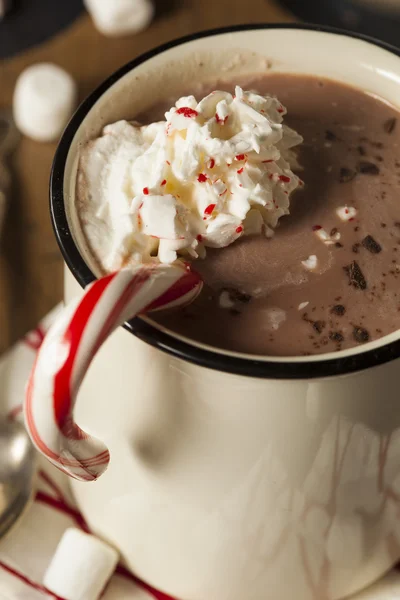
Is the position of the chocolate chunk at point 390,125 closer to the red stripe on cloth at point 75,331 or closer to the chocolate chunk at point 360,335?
the chocolate chunk at point 360,335

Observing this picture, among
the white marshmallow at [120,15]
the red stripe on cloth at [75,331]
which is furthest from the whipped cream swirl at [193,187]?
the white marshmallow at [120,15]

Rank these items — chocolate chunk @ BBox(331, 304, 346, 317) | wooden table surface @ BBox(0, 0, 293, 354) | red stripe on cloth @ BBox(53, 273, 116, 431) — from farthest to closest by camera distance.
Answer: wooden table surface @ BBox(0, 0, 293, 354)
chocolate chunk @ BBox(331, 304, 346, 317)
red stripe on cloth @ BBox(53, 273, 116, 431)

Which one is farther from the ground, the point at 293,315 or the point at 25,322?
the point at 293,315

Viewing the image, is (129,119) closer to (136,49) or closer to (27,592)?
(27,592)

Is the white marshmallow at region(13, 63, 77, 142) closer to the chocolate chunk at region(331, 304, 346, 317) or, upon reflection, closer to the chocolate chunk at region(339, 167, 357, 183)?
the chocolate chunk at region(339, 167, 357, 183)

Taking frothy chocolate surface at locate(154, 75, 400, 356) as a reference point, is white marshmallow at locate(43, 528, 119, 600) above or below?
below

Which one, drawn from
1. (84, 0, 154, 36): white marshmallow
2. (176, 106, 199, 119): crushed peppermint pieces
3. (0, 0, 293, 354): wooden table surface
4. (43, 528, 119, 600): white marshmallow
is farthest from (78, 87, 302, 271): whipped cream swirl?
(84, 0, 154, 36): white marshmallow

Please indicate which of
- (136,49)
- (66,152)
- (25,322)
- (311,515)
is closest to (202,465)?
(311,515)
